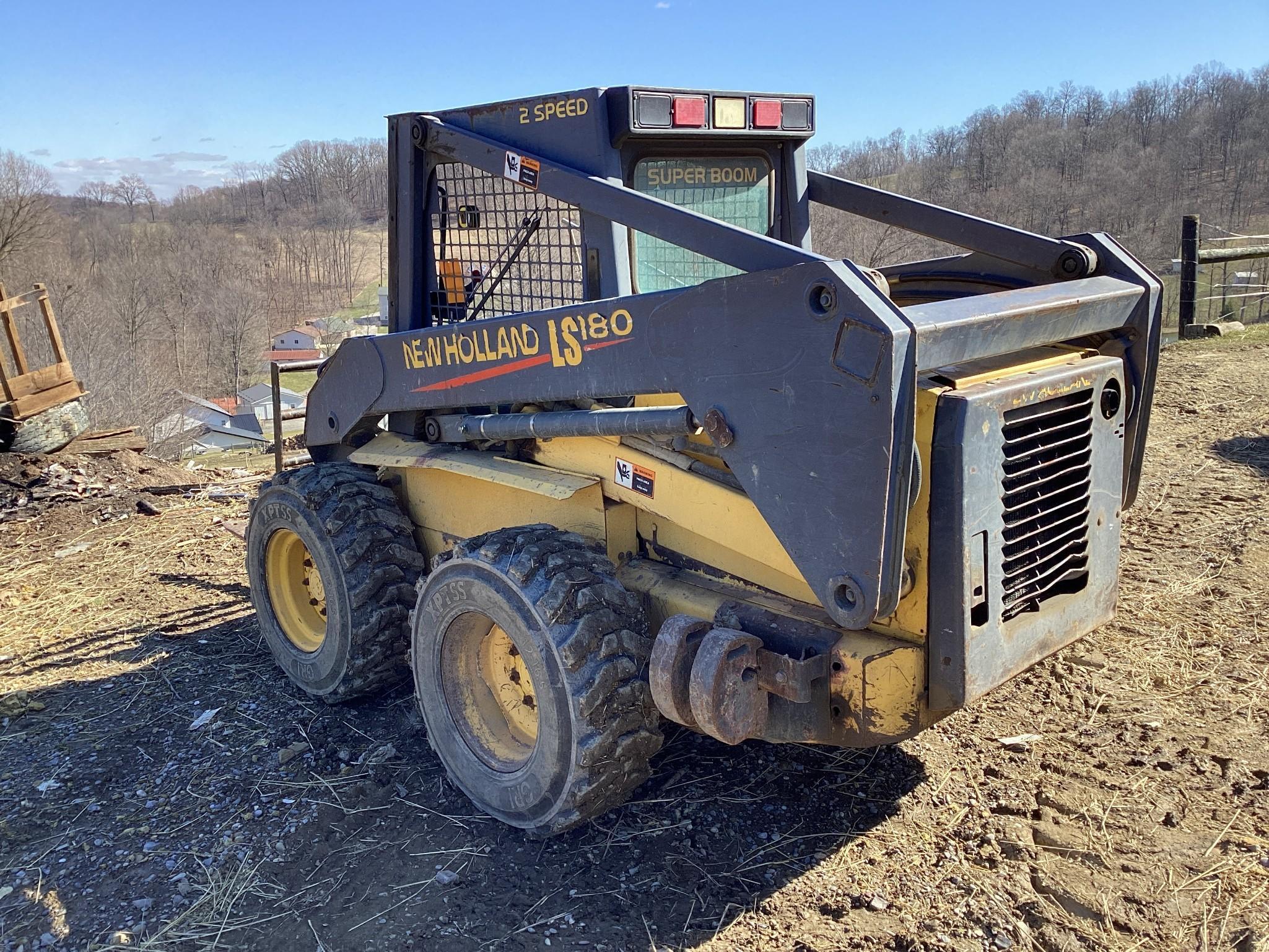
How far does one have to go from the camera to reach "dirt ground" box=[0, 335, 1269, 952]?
2844mm

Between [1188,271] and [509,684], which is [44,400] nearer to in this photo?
[509,684]

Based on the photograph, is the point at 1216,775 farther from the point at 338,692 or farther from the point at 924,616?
the point at 338,692

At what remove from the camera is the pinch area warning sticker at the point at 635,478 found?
10.4ft

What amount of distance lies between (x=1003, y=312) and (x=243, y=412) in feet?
191

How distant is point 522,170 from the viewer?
3.54 m

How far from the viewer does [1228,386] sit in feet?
28.5

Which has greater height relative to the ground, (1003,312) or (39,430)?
(1003,312)

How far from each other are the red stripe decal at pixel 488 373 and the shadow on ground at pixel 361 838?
147cm

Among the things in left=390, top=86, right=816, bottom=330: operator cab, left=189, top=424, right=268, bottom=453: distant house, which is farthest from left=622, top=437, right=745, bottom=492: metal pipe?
left=189, top=424, right=268, bottom=453: distant house

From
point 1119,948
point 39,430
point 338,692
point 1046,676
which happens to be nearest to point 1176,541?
point 1046,676

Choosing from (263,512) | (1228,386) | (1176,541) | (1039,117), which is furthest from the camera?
(1039,117)

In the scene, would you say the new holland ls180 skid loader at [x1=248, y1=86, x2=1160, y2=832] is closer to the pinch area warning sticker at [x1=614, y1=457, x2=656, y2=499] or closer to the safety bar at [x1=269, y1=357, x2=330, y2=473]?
the pinch area warning sticker at [x1=614, y1=457, x2=656, y2=499]

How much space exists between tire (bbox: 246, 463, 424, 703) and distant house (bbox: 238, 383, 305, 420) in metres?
48.1

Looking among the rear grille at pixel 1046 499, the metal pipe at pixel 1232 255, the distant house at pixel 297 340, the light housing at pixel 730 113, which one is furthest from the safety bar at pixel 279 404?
the distant house at pixel 297 340
